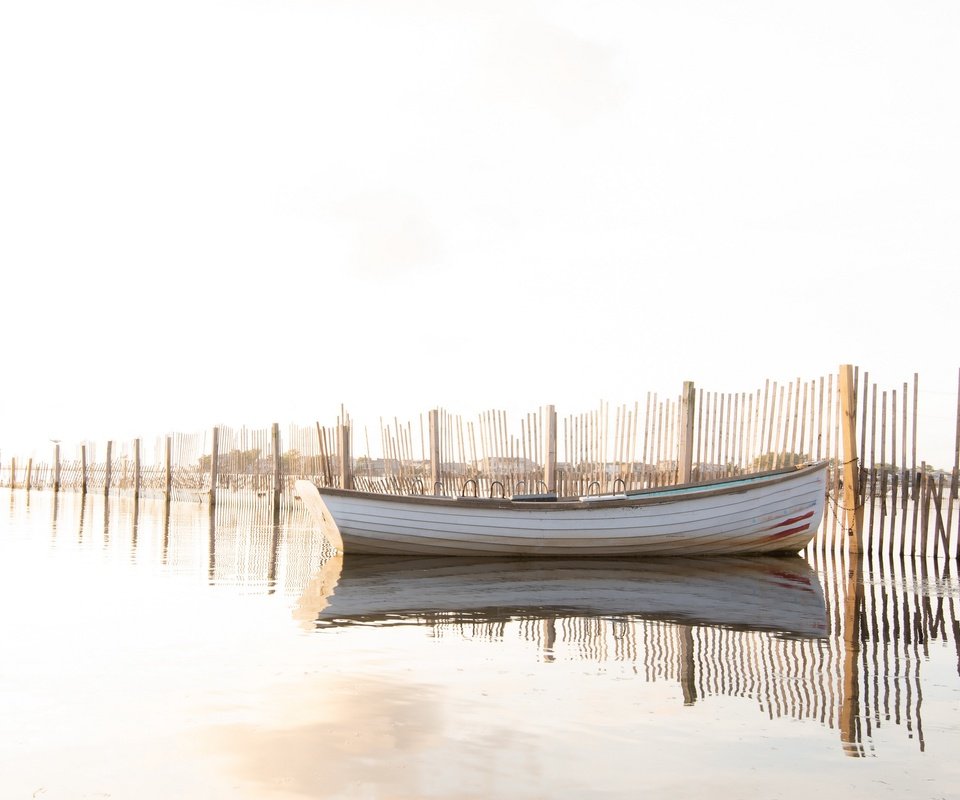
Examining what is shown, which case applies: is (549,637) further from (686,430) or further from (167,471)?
(167,471)

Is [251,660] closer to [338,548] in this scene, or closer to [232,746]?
[232,746]

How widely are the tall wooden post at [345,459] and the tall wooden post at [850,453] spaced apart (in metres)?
11.3

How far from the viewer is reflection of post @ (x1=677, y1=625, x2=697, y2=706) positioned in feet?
18.9

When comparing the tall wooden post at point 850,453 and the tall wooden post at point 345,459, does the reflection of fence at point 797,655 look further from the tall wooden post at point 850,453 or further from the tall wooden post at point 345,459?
the tall wooden post at point 345,459

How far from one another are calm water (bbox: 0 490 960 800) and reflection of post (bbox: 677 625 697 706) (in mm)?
30

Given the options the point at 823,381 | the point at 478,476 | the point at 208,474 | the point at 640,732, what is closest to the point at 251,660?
the point at 640,732

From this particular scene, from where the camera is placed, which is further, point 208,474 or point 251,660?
point 208,474

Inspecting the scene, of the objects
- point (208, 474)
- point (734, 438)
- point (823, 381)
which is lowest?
point (208, 474)

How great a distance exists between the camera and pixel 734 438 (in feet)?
50.8

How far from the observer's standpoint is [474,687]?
592 centimetres

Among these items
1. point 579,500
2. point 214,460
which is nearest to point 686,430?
point 579,500

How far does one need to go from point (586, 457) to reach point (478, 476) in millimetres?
2538

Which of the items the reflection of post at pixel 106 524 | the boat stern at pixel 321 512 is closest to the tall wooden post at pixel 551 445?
the boat stern at pixel 321 512

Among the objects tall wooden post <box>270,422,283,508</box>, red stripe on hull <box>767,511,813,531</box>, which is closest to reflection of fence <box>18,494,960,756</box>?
red stripe on hull <box>767,511,813,531</box>
